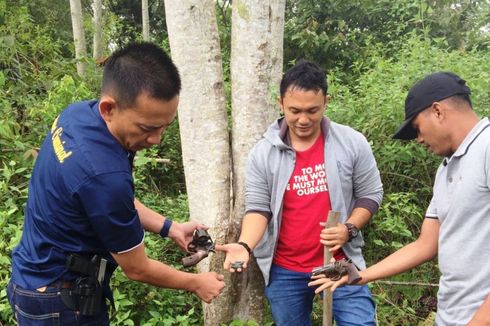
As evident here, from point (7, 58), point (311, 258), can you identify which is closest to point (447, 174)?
point (311, 258)

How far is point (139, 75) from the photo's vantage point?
1812 mm

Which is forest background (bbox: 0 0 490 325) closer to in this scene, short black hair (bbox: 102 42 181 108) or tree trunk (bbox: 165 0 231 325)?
tree trunk (bbox: 165 0 231 325)

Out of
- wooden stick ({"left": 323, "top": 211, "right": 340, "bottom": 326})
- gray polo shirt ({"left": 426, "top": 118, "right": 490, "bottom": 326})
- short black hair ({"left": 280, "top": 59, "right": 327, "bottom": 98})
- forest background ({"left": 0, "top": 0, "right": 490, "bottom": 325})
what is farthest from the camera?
forest background ({"left": 0, "top": 0, "right": 490, "bottom": 325})

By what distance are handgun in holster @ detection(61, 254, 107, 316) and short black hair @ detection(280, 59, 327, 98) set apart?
1.43 m

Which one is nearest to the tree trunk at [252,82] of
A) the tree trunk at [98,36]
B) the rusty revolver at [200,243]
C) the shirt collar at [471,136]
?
the rusty revolver at [200,243]

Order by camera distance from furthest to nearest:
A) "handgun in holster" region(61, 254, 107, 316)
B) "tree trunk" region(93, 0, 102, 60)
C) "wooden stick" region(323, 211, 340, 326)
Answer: "tree trunk" region(93, 0, 102, 60) < "wooden stick" region(323, 211, 340, 326) < "handgun in holster" region(61, 254, 107, 316)

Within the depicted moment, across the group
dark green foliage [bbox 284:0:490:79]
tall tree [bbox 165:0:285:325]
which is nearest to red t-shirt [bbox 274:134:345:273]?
tall tree [bbox 165:0:285:325]

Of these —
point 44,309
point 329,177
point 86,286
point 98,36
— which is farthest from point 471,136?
point 98,36

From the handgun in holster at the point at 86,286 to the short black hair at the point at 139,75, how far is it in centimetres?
73

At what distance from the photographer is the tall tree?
324 cm

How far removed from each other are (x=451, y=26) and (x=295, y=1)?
3023 millimetres

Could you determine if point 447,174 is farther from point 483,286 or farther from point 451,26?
point 451,26

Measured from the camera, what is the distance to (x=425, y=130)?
82.7 inches

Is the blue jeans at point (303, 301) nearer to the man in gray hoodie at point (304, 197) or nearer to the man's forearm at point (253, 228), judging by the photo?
the man in gray hoodie at point (304, 197)
